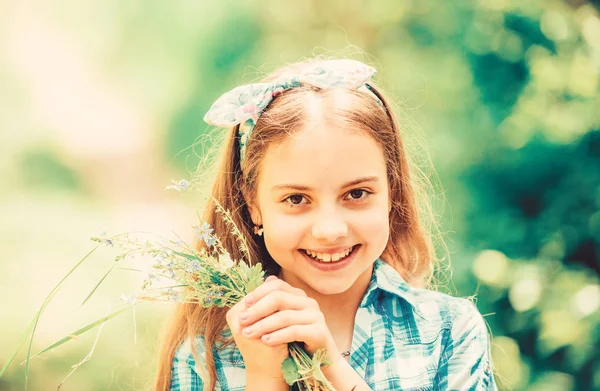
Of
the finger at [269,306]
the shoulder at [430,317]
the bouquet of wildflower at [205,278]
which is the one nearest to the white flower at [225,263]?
the bouquet of wildflower at [205,278]

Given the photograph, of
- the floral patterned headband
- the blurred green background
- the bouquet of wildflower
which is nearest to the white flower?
the bouquet of wildflower

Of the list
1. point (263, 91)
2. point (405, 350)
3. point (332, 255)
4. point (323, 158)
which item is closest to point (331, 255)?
point (332, 255)

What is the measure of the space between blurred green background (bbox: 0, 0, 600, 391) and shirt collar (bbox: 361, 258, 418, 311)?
48 centimetres

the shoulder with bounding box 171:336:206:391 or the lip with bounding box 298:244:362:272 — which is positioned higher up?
the lip with bounding box 298:244:362:272

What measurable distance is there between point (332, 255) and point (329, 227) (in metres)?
0.12

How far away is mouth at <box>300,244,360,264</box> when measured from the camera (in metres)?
2.01

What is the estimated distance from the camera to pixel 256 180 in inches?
85.2

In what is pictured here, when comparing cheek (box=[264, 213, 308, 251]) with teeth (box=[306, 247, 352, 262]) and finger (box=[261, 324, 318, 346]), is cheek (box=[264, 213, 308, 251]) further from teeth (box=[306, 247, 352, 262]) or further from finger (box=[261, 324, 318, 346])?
finger (box=[261, 324, 318, 346])

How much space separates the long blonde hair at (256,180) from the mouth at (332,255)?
28 cm

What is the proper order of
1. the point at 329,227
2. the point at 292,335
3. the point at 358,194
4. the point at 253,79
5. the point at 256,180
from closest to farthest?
the point at 292,335 → the point at 329,227 → the point at 358,194 → the point at 256,180 → the point at 253,79

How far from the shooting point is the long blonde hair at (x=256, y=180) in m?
2.11

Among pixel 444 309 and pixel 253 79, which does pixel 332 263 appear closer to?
pixel 444 309

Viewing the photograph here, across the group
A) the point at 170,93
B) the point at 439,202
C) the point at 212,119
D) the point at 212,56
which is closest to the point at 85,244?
→ the point at 170,93

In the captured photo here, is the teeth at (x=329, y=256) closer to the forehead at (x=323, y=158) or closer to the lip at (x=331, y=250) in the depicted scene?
the lip at (x=331, y=250)
